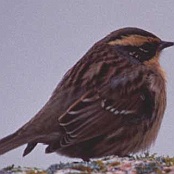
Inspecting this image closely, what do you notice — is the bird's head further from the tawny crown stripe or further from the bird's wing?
the bird's wing

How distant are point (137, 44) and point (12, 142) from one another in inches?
91.6

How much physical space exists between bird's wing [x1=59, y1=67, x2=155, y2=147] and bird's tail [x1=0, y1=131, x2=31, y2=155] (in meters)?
0.40

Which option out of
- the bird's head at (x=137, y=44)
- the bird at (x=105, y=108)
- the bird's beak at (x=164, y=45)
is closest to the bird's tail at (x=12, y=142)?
the bird at (x=105, y=108)

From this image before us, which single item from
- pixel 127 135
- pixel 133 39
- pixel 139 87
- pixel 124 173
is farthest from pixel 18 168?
pixel 133 39

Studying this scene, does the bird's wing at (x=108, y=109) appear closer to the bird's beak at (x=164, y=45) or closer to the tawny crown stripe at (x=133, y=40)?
the tawny crown stripe at (x=133, y=40)

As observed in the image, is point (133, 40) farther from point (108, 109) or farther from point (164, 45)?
point (108, 109)

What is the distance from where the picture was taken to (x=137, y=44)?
8.35 metres

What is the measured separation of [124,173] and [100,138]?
6.70 feet

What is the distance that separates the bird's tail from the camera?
674cm

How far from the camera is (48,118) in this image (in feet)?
22.9

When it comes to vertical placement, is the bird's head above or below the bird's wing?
above

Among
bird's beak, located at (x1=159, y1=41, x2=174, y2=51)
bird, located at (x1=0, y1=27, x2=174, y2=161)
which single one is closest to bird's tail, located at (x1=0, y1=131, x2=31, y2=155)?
bird, located at (x1=0, y1=27, x2=174, y2=161)

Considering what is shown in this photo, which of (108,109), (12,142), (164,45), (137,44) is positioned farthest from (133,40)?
(12,142)

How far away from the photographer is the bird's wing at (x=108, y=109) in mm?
6938
